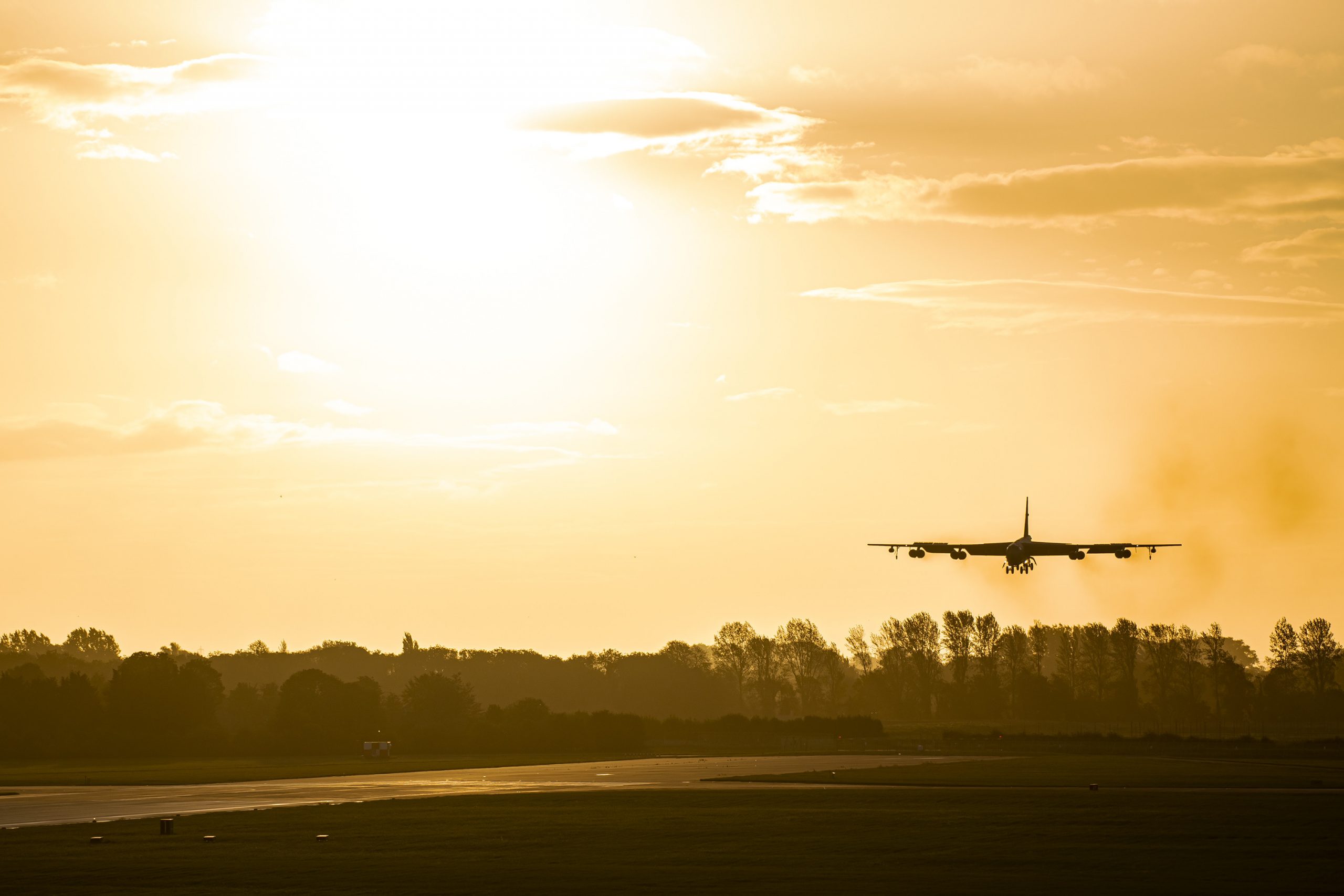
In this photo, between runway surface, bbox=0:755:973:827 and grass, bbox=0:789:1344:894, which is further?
runway surface, bbox=0:755:973:827

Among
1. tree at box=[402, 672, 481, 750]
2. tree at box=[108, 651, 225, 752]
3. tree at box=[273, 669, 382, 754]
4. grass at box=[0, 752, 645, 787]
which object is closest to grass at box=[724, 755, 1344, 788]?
grass at box=[0, 752, 645, 787]

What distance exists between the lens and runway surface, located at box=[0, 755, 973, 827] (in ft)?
235

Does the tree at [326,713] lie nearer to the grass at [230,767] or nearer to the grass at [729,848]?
the grass at [230,767]

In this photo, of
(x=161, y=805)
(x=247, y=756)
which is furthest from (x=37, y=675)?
(x=161, y=805)

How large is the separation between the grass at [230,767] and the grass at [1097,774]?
38.5 m

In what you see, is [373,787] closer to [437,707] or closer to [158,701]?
[437,707]

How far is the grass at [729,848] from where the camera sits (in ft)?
135

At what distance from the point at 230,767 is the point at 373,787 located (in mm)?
45723

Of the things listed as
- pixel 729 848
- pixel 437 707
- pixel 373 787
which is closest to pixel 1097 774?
pixel 373 787

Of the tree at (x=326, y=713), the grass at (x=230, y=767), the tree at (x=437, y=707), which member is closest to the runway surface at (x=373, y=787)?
the grass at (x=230, y=767)

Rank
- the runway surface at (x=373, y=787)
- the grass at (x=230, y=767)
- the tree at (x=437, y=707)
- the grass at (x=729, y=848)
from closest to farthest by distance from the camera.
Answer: the grass at (x=729, y=848)
the runway surface at (x=373, y=787)
the grass at (x=230, y=767)
the tree at (x=437, y=707)

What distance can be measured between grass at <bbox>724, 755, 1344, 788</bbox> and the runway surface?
5826mm

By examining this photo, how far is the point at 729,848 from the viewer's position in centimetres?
4919

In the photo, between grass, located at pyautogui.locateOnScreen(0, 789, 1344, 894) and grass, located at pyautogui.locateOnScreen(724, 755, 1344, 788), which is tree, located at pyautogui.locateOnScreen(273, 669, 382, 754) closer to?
grass, located at pyautogui.locateOnScreen(724, 755, 1344, 788)
